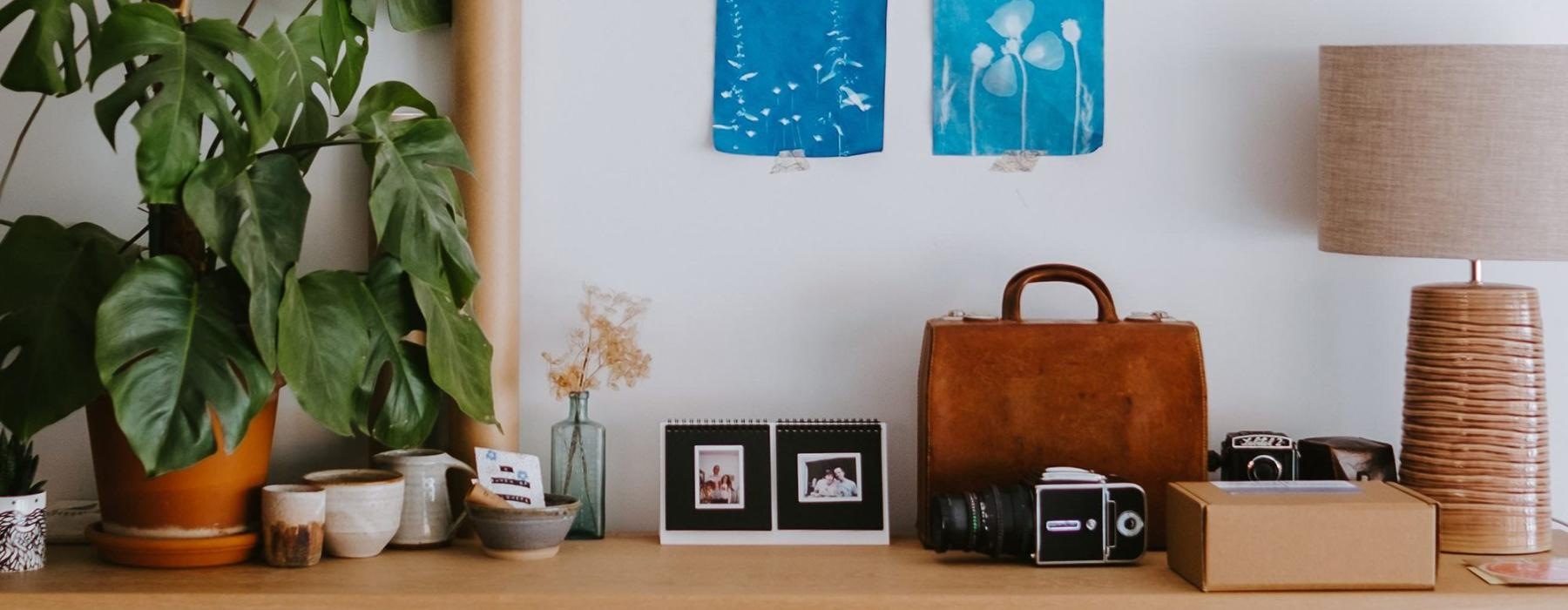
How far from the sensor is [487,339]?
1919 mm

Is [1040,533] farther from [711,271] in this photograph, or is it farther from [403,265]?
[403,265]

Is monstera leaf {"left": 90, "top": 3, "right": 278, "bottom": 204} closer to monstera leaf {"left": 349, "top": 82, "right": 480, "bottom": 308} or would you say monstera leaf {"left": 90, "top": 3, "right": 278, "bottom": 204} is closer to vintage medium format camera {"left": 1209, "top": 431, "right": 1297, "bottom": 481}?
monstera leaf {"left": 349, "top": 82, "right": 480, "bottom": 308}

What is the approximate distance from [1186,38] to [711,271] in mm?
828

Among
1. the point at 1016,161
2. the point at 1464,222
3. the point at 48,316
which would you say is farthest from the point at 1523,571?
the point at 48,316

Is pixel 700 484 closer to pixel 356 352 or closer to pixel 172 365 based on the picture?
pixel 356 352

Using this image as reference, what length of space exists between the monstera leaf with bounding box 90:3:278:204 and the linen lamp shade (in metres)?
1.42

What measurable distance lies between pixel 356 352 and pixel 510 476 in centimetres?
31

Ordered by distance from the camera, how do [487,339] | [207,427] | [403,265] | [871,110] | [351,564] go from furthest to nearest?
[871,110] → [487,339] → [351,564] → [403,265] → [207,427]

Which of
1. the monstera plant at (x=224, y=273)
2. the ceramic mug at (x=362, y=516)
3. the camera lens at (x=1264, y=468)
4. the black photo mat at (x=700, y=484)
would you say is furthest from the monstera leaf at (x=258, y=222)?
the camera lens at (x=1264, y=468)

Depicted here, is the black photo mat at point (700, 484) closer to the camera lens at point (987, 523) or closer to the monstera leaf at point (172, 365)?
the camera lens at point (987, 523)

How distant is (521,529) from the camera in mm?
1797

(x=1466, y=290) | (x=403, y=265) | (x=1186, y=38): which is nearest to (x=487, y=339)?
(x=403, y=265)

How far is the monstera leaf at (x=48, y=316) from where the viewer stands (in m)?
1.61

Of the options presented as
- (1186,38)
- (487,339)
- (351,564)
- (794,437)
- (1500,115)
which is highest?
(1186,38)
